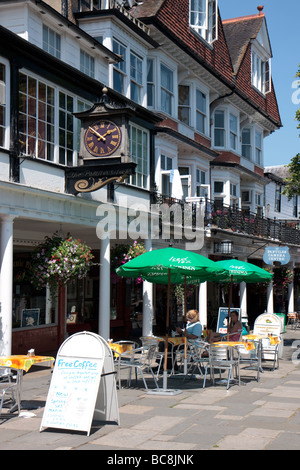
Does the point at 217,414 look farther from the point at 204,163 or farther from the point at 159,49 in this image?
the point at 204,163

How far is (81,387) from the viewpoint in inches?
330

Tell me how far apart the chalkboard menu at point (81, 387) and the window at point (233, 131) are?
71.8 feet

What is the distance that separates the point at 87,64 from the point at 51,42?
164cm

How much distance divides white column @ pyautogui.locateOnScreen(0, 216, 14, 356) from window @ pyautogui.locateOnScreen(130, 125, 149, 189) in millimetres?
6156

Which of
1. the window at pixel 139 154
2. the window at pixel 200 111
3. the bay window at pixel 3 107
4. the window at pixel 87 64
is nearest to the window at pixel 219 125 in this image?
the window at pixel 200 111

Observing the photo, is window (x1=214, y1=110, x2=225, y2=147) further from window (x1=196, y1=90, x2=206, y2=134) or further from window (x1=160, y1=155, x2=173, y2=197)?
window (x1=160, y1=155, x2=173, y2=197)

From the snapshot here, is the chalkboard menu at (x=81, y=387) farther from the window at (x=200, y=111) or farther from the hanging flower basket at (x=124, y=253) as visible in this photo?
the window at (x=200, y=111)

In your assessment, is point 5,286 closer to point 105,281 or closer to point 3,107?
point 3,107

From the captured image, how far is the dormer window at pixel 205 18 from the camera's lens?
84.2 feet

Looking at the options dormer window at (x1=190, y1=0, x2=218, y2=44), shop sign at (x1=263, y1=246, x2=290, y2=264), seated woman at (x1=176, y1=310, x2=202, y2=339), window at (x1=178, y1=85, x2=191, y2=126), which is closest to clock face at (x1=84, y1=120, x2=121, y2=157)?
seated woman at (x1=176, y1=310, x2=202, y2=339)

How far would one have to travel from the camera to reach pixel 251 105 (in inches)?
1206

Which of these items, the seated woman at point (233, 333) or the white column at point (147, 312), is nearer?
the seated woman at point (233, 333)

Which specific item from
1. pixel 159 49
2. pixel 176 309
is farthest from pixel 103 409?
pixel 176 309

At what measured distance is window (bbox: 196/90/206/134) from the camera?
25531 millimetres
